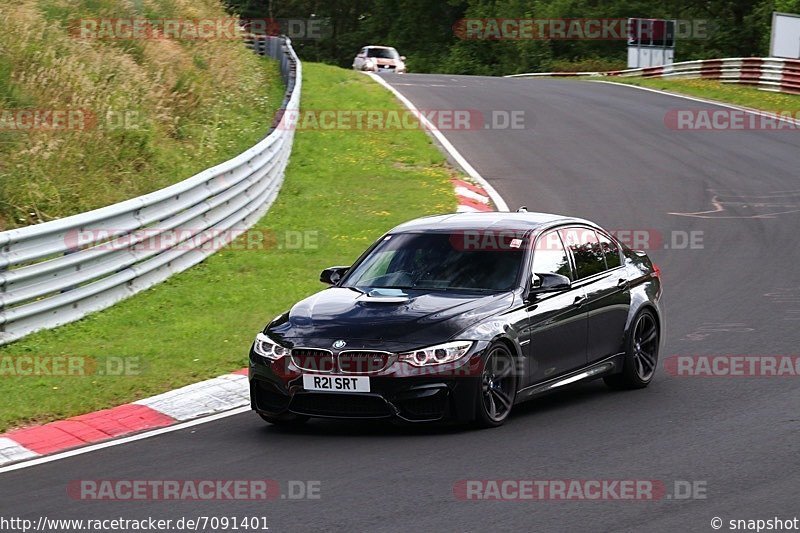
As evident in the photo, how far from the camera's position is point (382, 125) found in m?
28.0

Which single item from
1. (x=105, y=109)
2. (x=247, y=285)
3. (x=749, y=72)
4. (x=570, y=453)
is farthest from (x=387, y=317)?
(x=749, y=72)

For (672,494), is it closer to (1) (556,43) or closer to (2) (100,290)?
(2) (100,290)

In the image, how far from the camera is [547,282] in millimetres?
9320

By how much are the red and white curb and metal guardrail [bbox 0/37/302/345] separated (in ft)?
7.31

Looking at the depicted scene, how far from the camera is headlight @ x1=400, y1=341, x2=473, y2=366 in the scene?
8.49 m

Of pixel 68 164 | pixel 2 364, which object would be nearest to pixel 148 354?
pixel 2 364

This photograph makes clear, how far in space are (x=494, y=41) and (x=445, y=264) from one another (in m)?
75.0

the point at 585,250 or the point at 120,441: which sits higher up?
the point at 585,250

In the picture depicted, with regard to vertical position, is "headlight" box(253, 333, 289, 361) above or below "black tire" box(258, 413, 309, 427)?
above

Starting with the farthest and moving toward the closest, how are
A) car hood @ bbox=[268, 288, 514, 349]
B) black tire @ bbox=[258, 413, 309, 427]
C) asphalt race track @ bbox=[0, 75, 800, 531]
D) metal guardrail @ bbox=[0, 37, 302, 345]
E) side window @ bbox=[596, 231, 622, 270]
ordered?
metal guardrail @ bbox=[0, 37, 302, 345] < side window @ bbox=[596, 231, 622, 270] < black tire @ bbox=[258, 413, 309, 427] < car hood @ bbox=[268, 288, 514, 349] < asphalt race track @ bbox=[0, 75, 800, 531]

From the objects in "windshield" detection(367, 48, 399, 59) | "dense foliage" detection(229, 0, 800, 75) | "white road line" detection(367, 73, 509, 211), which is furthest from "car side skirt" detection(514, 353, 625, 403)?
"dense foliage" detection(229, 0, 800, 75)

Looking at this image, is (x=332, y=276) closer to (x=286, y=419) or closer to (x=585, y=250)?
(x=286, y=419)

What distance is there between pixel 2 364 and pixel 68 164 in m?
6.70

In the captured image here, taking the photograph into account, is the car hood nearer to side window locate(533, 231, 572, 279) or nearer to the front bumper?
the front bumper
